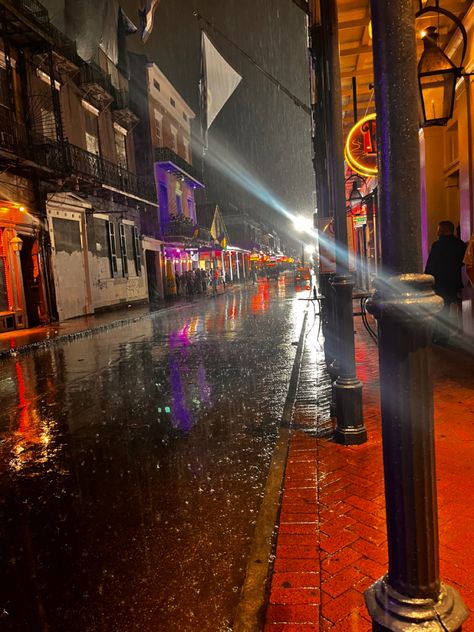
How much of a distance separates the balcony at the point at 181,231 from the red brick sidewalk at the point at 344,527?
2916 cm

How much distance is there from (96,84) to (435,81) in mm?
19915

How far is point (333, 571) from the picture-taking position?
2.67 m

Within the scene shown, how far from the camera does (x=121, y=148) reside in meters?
26.8

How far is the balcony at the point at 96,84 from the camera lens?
21.3m

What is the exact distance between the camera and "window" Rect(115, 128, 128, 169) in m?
26.1

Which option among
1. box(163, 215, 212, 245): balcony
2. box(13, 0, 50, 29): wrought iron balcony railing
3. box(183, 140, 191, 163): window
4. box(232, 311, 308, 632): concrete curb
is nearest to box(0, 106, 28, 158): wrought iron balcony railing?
box(13, 0, 50, 29): wrought iron balcony railing

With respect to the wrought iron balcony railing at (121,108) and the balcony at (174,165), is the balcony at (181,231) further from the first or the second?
the wrought iron balcony railing at (121,108)

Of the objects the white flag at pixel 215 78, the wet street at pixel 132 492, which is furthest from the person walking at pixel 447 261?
the white flag at pixel 215 78

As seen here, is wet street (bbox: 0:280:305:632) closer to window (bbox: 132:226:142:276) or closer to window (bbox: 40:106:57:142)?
window (bbox: 40:106:57:142)

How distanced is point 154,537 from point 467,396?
384cm

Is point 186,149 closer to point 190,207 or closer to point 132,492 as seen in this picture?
point 190,207

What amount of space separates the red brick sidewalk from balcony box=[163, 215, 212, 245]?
29.2m

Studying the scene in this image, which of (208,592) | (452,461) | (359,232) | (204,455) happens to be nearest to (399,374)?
(208,592)

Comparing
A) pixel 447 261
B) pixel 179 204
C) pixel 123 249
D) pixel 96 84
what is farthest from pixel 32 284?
pixel 179 204
